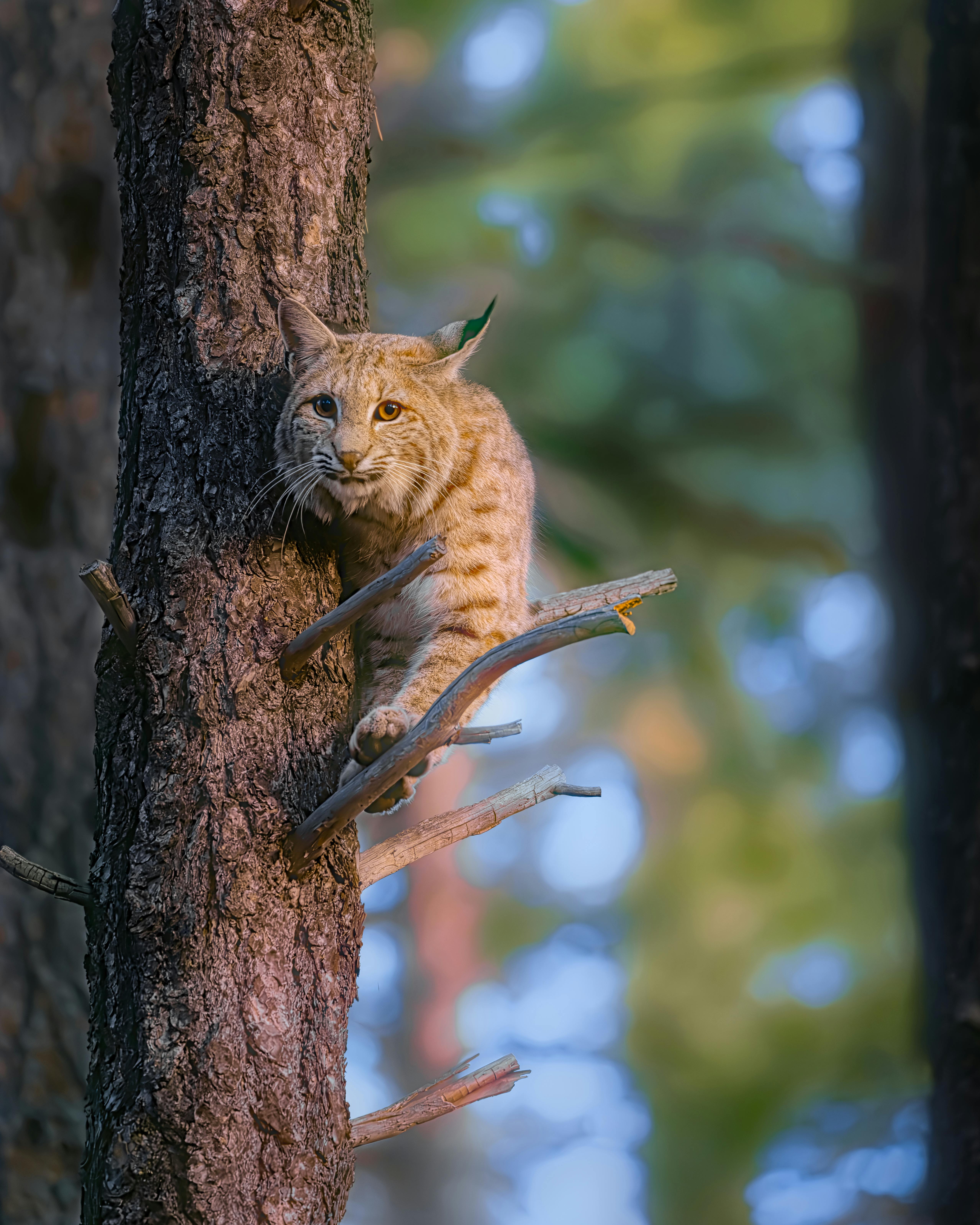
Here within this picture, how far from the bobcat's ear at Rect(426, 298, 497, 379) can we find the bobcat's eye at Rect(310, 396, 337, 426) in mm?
379

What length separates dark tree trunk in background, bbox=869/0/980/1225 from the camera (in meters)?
4.26

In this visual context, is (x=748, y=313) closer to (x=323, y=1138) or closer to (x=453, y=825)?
(x=453, y=825)

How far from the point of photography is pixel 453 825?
7.23ft

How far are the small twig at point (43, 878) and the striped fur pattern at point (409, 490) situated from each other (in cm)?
52

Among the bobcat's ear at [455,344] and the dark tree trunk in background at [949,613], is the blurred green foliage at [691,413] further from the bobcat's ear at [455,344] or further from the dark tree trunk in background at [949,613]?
the bobcat's ear at [455,344]

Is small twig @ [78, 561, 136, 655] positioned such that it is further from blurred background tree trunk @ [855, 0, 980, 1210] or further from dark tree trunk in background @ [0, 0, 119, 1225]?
blurred background tree trunk @ [855, 0, 980, 1210]

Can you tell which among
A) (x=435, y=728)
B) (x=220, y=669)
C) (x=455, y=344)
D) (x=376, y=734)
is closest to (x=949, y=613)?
(x=455, y=344)

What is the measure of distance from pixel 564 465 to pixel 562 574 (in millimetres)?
769

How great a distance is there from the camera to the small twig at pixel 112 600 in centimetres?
171

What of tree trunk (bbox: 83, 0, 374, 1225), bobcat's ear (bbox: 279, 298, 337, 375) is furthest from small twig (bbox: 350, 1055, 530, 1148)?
bobcat's ear (bbox: 279, 298, 337, 375)

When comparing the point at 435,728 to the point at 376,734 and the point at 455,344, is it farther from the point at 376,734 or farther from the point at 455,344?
the point at 455,344

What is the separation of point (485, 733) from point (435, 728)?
0.60 metres

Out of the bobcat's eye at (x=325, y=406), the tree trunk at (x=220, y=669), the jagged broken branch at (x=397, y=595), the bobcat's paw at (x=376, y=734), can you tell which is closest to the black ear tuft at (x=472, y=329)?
the tree trunk at (x=220, y=669)

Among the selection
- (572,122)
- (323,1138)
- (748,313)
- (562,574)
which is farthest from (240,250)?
(572,122)
